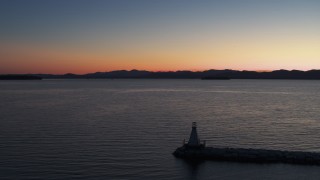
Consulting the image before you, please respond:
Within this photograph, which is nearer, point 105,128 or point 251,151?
point 251,151

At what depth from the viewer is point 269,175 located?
2714 cm

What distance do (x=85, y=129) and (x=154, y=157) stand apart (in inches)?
650

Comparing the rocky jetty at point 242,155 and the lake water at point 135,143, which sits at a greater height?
the rocky jetty at point 242,155

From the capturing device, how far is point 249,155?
99.9 feet

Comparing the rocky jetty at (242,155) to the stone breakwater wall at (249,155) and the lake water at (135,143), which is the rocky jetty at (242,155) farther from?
the lake water at (135,143)

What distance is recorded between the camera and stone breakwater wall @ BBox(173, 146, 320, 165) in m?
29.7

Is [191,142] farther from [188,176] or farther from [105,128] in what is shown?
[105,128]

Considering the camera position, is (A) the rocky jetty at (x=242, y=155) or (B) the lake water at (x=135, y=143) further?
(A) the rocky jetty at (x=242, y=155)

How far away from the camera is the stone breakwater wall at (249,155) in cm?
2972

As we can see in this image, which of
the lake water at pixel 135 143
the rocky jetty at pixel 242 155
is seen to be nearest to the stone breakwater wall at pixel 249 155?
the rocky jetty at pixel 242 155

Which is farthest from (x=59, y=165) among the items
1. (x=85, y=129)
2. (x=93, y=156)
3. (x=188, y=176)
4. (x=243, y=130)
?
(x=243, y=130)

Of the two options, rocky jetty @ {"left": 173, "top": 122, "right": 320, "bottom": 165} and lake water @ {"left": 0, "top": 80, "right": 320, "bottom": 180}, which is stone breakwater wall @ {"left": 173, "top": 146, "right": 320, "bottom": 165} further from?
lake water @ {"left": 0, "top": 80, "right": 320, "bottom": 180}

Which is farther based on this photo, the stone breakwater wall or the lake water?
the stone breakwater wall

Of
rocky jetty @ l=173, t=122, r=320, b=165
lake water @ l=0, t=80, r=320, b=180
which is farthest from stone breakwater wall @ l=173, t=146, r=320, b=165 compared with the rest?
lake water @ l=0, t=80, r=320, b=180
